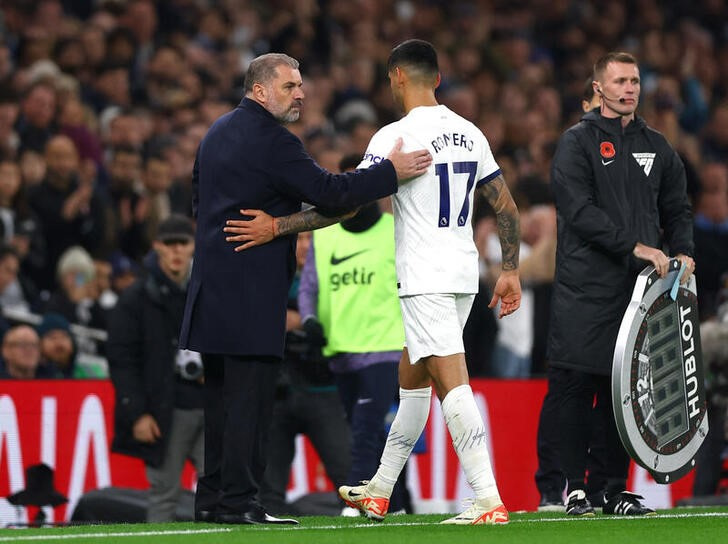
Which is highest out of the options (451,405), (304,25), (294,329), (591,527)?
(304,25)

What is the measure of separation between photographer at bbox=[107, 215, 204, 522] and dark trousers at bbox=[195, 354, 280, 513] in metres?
2.70

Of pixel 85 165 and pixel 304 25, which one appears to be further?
pixel 304 25

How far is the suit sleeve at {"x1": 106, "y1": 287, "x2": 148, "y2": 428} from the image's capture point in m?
10.5

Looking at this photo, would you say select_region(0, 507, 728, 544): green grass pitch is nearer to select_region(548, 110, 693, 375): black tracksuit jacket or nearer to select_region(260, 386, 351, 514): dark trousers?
select_region(548, 110, 693, 375): black tracksuit jacket

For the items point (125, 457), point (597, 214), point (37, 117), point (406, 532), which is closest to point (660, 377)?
point (597, 214)

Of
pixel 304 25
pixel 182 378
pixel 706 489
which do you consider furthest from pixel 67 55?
pixel 706 489

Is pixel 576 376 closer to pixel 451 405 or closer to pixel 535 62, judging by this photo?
pixel 451 405

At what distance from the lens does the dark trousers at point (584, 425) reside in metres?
8.59

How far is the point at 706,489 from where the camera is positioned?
38.4 feet

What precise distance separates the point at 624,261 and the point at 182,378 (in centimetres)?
342

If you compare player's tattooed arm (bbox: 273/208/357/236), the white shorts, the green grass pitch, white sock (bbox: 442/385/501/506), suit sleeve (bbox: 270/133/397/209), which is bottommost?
the green grass pitch

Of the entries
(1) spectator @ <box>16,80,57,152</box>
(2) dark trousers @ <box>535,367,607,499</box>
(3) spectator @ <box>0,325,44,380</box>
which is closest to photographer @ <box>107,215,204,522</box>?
(3) spectator @ <box>0,325,44,380</box>

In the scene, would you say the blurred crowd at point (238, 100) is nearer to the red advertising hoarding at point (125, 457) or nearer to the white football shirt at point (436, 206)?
the red advertising hoarding at point (125, 457)

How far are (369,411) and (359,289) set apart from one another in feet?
2.54
